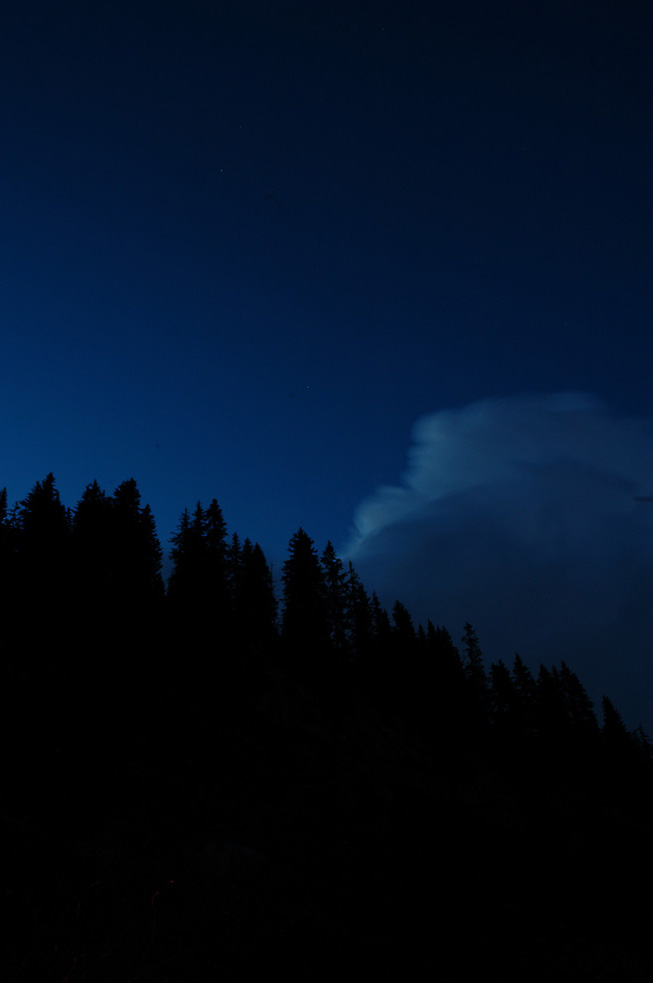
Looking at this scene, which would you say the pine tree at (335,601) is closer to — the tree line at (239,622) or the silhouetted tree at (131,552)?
the tree line at (239,622)

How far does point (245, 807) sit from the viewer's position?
1006 inches

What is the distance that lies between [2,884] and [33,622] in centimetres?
2085

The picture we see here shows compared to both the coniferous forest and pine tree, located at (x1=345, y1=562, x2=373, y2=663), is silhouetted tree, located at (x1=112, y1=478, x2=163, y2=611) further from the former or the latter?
pine tree, located at (x1=345, y1=562, x2=373, y2=663)

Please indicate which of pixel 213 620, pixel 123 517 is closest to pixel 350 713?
pixel 213 620

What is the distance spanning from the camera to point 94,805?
20.0 meters

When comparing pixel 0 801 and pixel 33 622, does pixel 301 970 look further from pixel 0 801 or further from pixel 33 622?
pixel 33 622

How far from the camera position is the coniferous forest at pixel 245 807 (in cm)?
1329

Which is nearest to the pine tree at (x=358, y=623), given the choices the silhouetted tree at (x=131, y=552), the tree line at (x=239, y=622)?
the tree line at (x=239, y=622)

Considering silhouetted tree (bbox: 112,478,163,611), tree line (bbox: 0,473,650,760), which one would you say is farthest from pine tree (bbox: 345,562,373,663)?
silhouetted tree (bbox: 112,478,163,611)

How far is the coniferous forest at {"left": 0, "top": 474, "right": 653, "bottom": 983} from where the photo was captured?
1329 centimetres

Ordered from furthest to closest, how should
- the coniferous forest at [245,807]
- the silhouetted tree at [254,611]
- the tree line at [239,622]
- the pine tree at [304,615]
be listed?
the pine tree at [304,615]
the silhouetted tree at [254,611]
the tree line at [239,622]
the coniferous forest at [245,807]

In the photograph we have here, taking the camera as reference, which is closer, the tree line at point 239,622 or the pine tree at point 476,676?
the tree line at point 239,622

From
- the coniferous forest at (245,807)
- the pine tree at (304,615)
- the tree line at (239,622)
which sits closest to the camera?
the coniferous forest at (245,807)

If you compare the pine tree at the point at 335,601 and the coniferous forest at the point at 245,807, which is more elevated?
the pine tree at the point at 335,601
